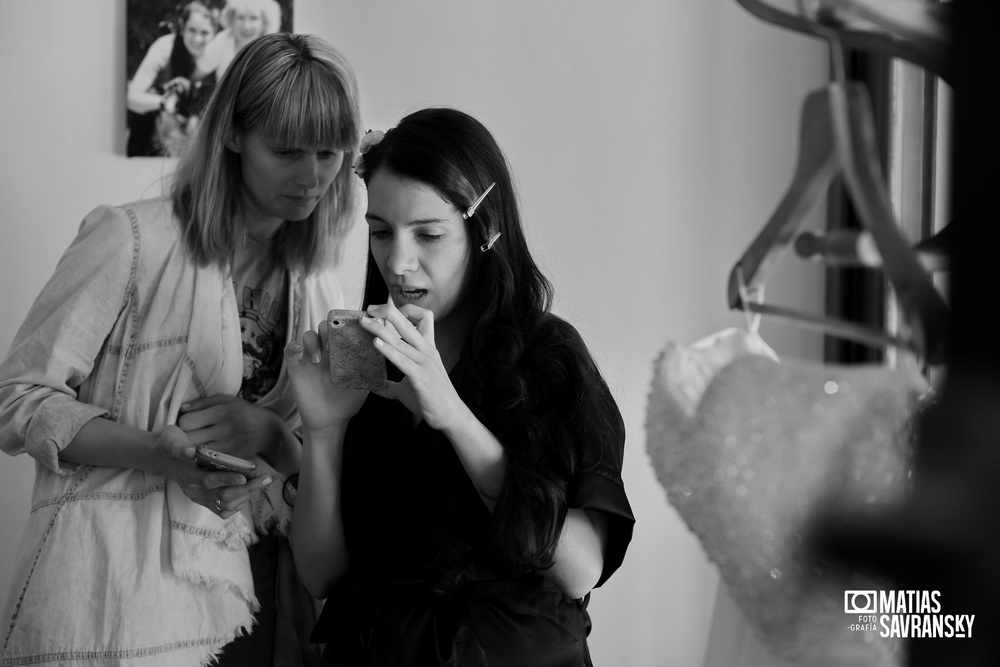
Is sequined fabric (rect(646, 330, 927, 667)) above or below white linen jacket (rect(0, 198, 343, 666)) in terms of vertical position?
above

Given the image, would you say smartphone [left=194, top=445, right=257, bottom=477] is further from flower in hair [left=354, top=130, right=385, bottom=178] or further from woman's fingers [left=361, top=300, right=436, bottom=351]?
flower in hair [left=354, top=130, right=385, bottom=178]

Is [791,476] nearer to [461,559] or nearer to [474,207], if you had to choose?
[461,559]

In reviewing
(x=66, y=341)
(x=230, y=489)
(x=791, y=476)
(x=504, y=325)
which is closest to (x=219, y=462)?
(x=230, y=489)

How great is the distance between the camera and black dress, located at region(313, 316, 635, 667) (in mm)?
1167

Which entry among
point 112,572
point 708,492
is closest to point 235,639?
point 112,572

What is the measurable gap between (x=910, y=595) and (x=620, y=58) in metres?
1.97

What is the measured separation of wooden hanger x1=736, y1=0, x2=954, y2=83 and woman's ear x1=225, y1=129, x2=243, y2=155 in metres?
1.18

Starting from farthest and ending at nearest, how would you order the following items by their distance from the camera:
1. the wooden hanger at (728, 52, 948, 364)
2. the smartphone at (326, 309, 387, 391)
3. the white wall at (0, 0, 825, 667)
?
the white wall at (0, 0, 825, 667) → the smartphone at (326, 309, 387, 391) → the wooden hanger at (728, 52, 948, 364)

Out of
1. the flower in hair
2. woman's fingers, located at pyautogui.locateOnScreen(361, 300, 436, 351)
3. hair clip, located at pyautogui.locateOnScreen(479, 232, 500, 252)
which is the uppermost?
the flower in hair

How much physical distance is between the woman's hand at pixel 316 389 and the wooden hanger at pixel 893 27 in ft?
3.07

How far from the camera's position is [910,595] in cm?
44

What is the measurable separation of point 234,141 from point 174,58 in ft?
2.18

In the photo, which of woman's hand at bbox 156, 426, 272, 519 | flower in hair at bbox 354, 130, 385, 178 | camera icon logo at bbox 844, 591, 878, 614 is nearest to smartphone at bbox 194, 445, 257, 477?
woman's hand at bbox 156, 426, 272, 519

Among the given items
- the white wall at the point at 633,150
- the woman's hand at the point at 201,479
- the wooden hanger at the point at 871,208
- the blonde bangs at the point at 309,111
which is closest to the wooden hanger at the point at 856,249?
the wooden hanger at the point at 871,208
